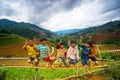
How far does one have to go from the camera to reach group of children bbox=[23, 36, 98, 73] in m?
8.65

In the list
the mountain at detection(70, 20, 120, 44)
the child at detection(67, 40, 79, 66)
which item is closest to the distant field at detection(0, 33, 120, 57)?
the mountain at detection(70, 20, 120, 44)

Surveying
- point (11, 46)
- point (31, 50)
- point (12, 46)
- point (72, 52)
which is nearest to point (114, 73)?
point (72, 52)

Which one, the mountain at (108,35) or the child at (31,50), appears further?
the mountain at (108,35)

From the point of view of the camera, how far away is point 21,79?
9203 mm

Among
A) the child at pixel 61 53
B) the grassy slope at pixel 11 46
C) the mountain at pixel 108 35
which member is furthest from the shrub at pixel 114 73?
the mountain at pixel 108 35

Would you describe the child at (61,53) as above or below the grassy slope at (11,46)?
below

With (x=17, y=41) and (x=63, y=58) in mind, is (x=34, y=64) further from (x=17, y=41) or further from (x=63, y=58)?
(x=17, y=41)

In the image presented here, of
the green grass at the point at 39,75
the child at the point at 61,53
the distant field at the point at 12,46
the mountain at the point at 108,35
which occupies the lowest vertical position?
the green grass at the point at 39,75

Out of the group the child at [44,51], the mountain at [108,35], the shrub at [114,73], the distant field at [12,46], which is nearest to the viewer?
the child at [44,51]

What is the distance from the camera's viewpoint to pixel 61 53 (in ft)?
31.2

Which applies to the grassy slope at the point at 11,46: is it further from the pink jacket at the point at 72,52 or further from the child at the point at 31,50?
the child at the point at 31,50

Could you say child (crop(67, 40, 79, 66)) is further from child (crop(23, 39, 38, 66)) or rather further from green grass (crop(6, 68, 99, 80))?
child (crop(23, 39, 38, 66))

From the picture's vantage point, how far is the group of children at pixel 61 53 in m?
8.65

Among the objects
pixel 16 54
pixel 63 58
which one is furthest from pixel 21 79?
pixel 16 54
